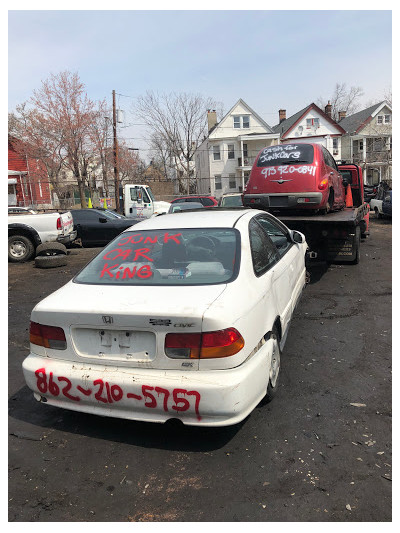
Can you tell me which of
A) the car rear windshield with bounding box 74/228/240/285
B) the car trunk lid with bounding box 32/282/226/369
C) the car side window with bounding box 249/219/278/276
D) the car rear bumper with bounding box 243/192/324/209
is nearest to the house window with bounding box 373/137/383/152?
the car rear bumper with bounding box 243/192/324/209

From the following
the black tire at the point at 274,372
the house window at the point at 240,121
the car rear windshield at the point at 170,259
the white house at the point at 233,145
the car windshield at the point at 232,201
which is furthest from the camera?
the house window at the point at 240,121

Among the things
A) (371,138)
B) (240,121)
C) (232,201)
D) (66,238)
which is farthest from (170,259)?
(371,138)

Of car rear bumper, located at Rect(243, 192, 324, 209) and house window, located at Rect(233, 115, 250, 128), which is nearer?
car rear bumper, located at Rect(243, 192, 324, 209)

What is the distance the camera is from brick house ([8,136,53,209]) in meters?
31.3

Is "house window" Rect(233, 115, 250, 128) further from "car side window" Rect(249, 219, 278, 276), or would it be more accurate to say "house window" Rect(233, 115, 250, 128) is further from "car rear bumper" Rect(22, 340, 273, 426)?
"car rear bumper" Rect(22, 340, 273, 426)

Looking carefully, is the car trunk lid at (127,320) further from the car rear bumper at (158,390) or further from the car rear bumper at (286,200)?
the car rear bumper at (286,200)

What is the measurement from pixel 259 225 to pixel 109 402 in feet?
7.29

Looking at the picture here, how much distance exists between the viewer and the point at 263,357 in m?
2.83

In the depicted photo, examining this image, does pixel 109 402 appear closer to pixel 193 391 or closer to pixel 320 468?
pixel 193 391

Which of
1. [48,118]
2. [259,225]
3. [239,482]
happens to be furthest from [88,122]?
[239,482]

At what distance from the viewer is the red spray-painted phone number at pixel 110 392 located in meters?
2.48

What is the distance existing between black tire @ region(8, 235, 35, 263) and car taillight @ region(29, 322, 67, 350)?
28.7 feet

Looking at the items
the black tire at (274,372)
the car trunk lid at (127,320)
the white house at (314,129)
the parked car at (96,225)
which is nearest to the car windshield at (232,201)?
the parked car at (96,225)

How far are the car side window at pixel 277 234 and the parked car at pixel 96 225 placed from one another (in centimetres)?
886
